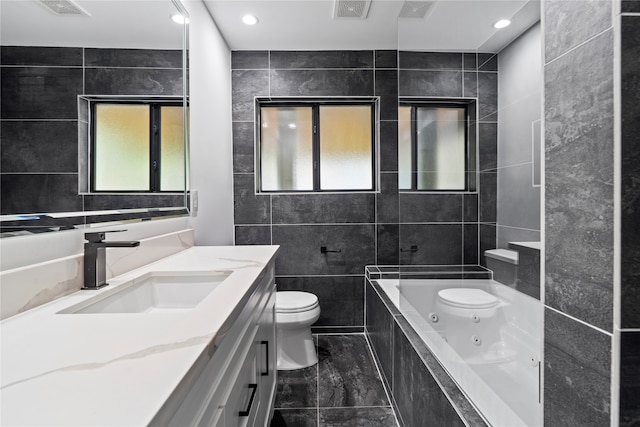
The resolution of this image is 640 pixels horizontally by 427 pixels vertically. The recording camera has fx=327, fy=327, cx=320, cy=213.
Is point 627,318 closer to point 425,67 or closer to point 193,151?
point 425,67

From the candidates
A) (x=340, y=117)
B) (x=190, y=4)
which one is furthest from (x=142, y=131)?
(x=340, y=117)

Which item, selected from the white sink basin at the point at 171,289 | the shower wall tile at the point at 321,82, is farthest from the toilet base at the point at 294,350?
the shower wall tile at the point at 321,82

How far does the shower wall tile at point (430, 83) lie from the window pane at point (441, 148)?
0.09 meters

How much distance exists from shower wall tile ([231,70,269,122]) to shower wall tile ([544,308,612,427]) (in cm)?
268

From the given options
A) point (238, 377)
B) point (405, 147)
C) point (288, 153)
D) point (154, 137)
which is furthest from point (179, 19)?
point (238, 377)

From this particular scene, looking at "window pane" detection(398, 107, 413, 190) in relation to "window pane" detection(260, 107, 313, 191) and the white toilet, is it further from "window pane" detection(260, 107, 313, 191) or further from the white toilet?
the white toilet

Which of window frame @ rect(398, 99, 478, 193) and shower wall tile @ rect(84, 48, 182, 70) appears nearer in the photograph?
shower wall tile @ rect(84, 48, 182, 70)

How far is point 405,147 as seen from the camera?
224 cm

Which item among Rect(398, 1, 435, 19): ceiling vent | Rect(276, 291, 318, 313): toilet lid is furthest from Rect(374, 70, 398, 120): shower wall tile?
Rect(276, 291, 318, 313): toilet lid

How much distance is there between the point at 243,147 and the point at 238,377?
2263 millimetres

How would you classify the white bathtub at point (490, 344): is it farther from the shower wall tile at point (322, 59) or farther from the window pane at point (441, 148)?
the shower wall tile at point (322, 59)

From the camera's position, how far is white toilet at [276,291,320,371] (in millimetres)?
2238

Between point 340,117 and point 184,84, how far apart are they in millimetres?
1557

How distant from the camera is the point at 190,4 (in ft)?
6.37
